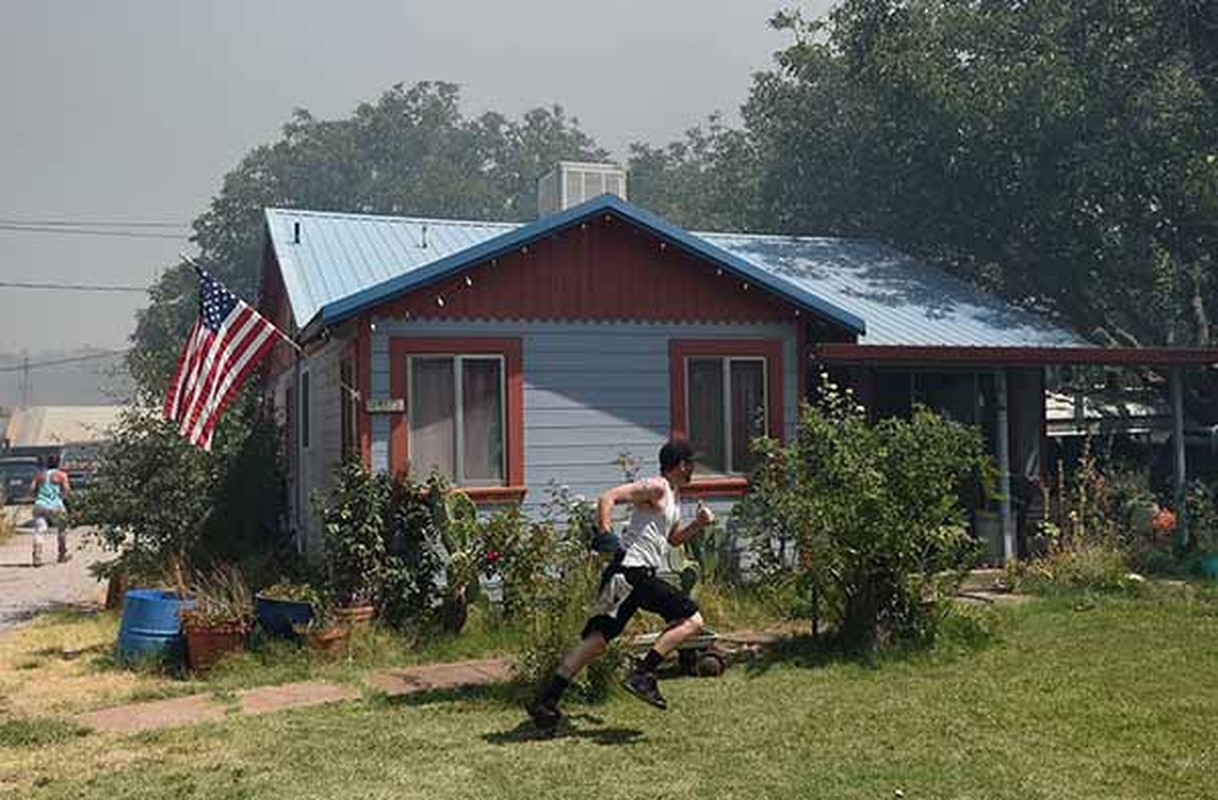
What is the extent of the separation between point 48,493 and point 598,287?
12.2 m

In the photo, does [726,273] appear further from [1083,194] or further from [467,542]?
[1083,194]

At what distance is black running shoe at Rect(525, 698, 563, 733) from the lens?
6.88 metres

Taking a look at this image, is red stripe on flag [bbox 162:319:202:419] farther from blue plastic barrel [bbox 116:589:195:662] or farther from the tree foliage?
the tree foliage

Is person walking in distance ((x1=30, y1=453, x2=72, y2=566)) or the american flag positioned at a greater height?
the american flag

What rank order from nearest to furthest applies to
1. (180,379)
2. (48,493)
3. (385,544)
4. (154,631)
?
(154,631), (385,544), (180,379), (48,493)

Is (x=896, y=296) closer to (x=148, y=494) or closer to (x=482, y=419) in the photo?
(x=482, y=419)

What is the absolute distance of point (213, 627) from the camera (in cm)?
910

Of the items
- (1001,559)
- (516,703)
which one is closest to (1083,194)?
(1001,559)

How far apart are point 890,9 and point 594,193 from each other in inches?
269

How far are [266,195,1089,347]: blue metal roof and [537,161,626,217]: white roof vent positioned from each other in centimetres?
172

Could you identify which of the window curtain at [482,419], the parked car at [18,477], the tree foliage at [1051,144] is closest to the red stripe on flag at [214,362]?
the window curtain at [482,419]

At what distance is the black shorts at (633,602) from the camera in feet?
22.6

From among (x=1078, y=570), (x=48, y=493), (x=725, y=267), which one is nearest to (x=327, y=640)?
(x=725, y=267)

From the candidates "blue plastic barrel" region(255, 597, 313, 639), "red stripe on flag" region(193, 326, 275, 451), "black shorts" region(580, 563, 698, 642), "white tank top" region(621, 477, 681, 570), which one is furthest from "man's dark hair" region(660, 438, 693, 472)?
"red stripe on flag" region(193, 326, 275, 451)
